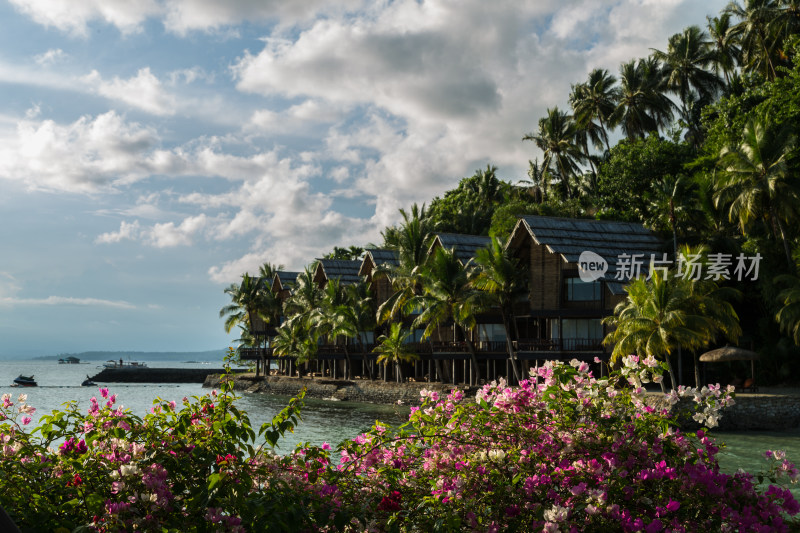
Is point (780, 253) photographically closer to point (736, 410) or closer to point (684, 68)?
point (736, 410)

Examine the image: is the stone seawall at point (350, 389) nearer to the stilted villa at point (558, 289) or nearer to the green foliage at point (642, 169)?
the stilted villa at point (558, 289)

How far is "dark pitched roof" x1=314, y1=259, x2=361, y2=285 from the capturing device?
57.8 m

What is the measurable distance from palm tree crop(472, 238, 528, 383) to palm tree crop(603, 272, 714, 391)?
25.2 feet

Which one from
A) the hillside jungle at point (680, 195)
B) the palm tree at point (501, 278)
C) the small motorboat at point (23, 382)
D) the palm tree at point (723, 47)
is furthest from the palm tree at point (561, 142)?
the small motorboat at point (23, 382)

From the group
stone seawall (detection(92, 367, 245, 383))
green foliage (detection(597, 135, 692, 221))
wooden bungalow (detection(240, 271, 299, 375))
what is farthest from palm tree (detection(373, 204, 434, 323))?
stone seawall (detection(92, 367, 245, 383))

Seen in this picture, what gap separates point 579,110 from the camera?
5778cm

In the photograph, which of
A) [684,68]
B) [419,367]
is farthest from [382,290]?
[684,68]

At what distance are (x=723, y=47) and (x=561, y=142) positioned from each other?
43.5ft

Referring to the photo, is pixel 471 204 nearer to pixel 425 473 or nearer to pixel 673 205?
pixel 673 205

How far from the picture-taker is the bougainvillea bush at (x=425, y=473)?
430 centimetres

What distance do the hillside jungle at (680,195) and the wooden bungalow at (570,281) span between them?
6.19ft

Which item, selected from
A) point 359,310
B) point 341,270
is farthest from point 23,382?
point 359,310

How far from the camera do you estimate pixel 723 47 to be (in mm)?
50469

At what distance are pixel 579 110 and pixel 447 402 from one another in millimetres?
55469
